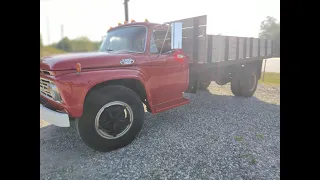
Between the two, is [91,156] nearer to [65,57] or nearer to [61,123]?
[61,123]

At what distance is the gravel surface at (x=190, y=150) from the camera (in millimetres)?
1482

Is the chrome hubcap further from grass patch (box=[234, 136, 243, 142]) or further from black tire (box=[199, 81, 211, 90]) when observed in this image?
black tire (box=[199, 81, 211, 90])

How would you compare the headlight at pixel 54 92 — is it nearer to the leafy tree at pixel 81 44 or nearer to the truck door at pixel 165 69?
the leafy tree at pixel 81 44

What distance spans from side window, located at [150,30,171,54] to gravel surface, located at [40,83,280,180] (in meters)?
0.85

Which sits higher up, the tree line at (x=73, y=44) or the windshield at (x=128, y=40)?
the windshield at (x=128, y=40)

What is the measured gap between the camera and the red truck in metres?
1.56

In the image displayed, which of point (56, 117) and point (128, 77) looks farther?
point (128, 77)

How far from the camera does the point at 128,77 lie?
1794 millimetres

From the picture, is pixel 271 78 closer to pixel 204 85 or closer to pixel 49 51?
pixel 204 85

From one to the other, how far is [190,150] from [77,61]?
48.8 inches

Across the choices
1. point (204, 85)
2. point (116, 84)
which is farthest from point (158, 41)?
point (204, 85)

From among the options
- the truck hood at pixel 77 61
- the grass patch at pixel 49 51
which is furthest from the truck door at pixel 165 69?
the grass patch at pixel 49 51

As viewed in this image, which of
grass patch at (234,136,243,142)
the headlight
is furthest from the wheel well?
grass patch at (234,136,243,142)
